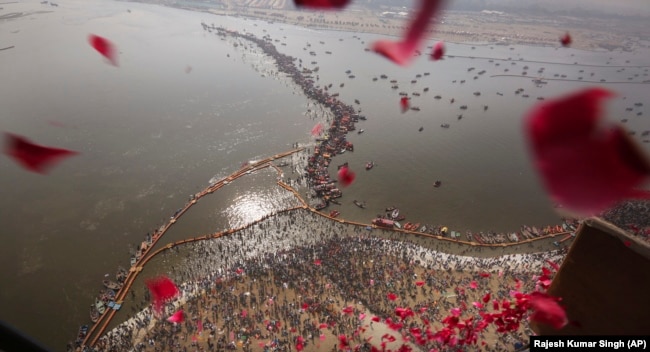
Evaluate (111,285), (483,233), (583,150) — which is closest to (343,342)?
(111,285)

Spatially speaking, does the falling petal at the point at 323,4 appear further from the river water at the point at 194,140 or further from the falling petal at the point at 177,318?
the falling petal at the point at 177,318

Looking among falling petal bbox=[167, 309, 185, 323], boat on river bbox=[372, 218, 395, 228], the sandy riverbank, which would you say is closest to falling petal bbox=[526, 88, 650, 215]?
falling petal bbox=[167, 309, 185, 323]

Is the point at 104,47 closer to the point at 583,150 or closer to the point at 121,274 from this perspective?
the point at 121,274

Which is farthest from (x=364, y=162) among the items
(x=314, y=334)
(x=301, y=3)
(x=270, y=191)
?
(x=301, y=3)

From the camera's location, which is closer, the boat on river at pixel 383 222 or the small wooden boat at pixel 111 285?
the small wooden boat at pixel 111 285

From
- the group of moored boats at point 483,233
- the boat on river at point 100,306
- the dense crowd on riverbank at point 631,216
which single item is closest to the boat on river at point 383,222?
the group of moored boats at point 483,233

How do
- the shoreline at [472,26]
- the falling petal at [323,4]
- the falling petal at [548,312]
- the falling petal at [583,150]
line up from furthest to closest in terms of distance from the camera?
the shoreline at [472,26] < the falling petal at [548,312] < the falling petal at [323,4] < the falling petal at [583,150]
